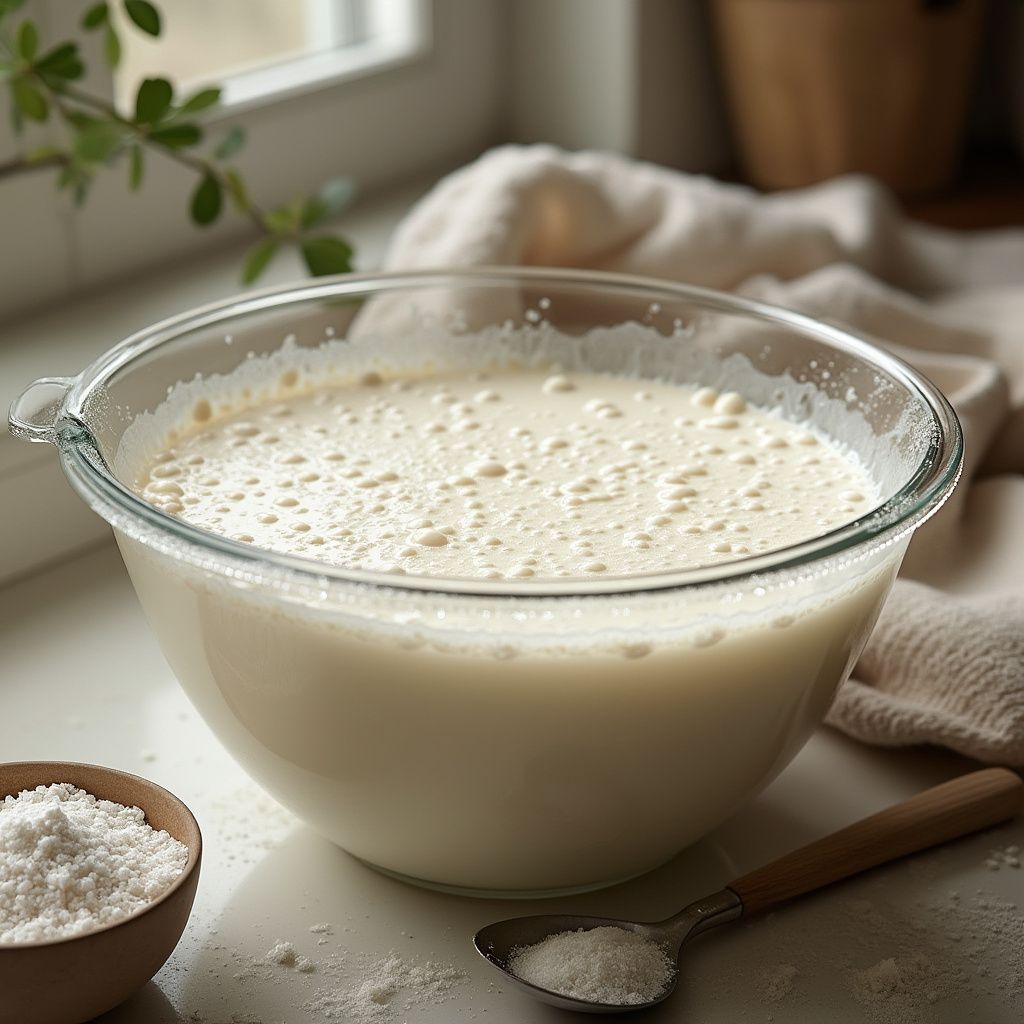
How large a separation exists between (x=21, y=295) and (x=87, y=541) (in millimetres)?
285

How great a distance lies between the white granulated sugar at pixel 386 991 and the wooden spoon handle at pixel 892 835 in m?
0.17

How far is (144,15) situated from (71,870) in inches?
25.2

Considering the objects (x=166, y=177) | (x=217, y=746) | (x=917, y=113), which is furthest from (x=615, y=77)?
(x=217, y=746)

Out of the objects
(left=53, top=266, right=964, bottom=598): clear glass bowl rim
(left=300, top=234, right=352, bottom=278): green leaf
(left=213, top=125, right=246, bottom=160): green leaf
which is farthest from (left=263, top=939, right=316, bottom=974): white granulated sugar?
(left=213, top=125, right=246, bottom=160): green leaf

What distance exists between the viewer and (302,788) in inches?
30.6

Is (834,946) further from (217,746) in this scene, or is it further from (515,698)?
(217,746)

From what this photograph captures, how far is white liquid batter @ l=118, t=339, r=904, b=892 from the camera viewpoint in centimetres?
69

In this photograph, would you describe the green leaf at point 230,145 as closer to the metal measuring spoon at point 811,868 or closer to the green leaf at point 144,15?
the green leaf at point 144,15

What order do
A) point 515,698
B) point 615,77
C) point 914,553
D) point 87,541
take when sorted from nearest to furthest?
point 515,698, point 914,553, point 87,541, point 615,77

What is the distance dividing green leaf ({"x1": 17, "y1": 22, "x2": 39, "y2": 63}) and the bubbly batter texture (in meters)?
0.34

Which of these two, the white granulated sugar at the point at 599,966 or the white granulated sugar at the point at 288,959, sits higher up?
the white granulated sugar at the point at 599,966

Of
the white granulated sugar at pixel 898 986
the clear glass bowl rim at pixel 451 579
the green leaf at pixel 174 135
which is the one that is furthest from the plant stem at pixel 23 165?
the white granulated sugar at pixel 898 986

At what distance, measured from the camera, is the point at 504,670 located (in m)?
0.68

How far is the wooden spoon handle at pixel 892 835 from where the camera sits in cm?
83
